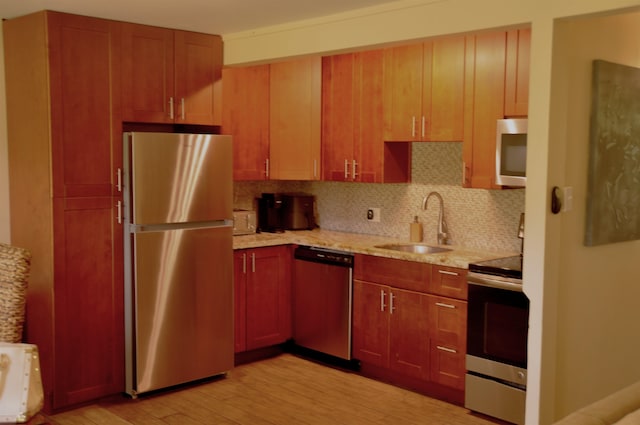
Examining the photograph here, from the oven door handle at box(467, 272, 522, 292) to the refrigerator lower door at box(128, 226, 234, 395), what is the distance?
159 cm

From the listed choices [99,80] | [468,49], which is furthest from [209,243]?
[468,49]

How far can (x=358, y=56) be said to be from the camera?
5027mm

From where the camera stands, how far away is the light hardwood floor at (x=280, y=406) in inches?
164

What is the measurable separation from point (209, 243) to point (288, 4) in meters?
1.61

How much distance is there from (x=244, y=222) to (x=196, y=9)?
1861 mm

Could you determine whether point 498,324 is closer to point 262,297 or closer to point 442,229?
point 442,229

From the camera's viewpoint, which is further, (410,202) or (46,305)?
(410,202)

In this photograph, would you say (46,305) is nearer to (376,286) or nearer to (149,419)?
(149,419)

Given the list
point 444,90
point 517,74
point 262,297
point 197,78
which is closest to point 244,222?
point 262,297

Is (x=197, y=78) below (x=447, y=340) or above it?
above

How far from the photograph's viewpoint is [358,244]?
4980mm

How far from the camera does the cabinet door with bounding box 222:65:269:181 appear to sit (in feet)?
16.7

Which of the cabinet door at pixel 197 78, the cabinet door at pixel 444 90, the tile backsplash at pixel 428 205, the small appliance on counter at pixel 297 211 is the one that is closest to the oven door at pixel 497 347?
the tile backsplash at pixel 428 205

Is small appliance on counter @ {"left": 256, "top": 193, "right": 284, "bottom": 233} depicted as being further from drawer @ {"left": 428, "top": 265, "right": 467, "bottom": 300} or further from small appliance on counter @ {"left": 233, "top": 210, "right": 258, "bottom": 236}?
drawer @ {"left": 428, "top": 265, "right": 467, "bottom": 300}
